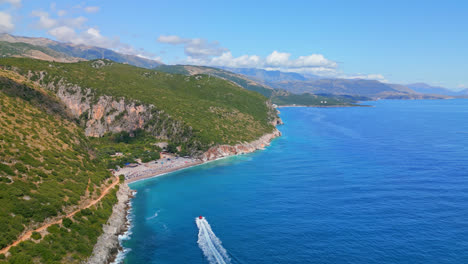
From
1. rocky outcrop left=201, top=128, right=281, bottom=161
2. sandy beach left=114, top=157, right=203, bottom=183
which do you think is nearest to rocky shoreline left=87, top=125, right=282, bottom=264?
sandy beach left=114, top=157, right=203, bottom=183

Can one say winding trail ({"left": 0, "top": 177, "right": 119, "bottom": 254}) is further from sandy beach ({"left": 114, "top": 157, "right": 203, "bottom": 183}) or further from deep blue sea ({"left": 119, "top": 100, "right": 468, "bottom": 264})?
sandy beach ({"left": 114, "top": 157, "right": 203, "bottom": 183})

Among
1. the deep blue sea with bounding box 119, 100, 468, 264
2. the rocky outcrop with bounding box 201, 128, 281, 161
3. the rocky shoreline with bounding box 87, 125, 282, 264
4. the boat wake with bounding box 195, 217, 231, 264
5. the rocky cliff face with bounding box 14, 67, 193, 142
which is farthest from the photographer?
the rocky cliff face with bounding box 14, 67, 193, 142

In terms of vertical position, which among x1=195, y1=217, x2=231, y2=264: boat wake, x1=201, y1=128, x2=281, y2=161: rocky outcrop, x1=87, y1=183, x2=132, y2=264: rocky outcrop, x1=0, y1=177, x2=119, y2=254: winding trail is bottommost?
x1=87, y1=183, x2=132, y2=264: rocky outcrop

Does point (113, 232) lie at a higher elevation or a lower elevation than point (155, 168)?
lower

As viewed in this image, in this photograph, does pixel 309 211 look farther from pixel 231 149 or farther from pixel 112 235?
pixel 231 149

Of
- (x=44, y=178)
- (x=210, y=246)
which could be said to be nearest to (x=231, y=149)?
(x=210, y=246)

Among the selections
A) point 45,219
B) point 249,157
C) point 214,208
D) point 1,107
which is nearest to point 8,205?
point 45,219
